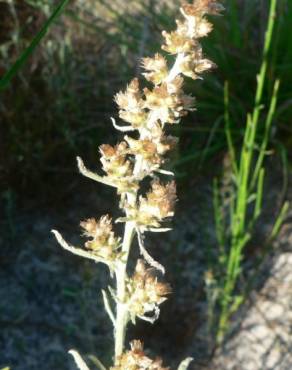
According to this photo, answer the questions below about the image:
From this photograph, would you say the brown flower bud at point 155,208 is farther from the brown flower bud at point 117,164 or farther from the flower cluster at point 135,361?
the flower cluster at point 135,361

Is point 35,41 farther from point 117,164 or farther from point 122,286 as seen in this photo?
point 122,286

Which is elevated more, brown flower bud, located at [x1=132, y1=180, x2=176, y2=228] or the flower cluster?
brown flower bud, located at [x1=132, y1=180, x2=176, y2=228]

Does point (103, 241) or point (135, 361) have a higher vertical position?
point (103, 241)

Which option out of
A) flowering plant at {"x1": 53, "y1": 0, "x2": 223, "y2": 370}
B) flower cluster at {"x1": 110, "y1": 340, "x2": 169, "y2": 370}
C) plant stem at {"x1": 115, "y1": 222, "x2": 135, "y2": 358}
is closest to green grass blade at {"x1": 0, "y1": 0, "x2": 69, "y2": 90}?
flowering plant at {"x1": 53, "y1": 0, "x2": 223, "y2": 370}

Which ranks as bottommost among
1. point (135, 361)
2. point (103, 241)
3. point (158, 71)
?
point (135, 361)

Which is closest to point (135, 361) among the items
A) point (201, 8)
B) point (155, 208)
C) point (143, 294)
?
point (143, 294)

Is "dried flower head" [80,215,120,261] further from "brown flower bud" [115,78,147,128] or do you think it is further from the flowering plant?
"brown flower bud" [115,78,147,128]

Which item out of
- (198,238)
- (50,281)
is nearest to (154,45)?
(198,238)

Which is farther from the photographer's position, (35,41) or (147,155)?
(35,41)

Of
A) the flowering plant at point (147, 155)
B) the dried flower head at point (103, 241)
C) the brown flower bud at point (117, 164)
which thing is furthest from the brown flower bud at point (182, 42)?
the dried flower head at point (103, 241)
